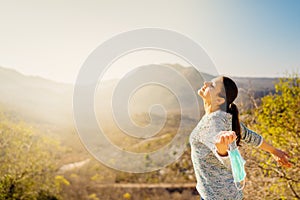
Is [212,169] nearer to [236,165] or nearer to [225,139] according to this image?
[236,165]

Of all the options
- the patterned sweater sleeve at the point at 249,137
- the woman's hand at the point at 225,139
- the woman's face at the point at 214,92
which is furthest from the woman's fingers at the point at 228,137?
the patterned sweater sleeve at the point at 249,137

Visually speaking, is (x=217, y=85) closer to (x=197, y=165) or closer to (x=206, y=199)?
(x=197, y=165)

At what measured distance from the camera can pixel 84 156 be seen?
1844 cm

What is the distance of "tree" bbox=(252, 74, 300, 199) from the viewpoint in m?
4.16

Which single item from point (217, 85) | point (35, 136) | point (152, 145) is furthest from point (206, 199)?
point (152, 145)

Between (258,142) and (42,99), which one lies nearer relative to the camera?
(258,142)

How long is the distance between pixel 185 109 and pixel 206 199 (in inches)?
134

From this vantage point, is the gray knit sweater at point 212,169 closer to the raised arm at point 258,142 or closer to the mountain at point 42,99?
the raised arm at point 258,142

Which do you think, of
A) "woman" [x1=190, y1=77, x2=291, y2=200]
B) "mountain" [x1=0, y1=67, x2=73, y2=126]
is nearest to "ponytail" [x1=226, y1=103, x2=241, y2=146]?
"woman" [x1=190, y1=77, x2=291, y2=200]

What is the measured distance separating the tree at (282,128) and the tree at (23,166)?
482 centimetres

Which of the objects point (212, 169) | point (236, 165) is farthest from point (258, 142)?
point (236, 165)

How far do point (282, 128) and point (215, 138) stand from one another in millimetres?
3898

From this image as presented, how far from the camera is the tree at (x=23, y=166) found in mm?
6680

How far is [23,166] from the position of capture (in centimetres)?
699
